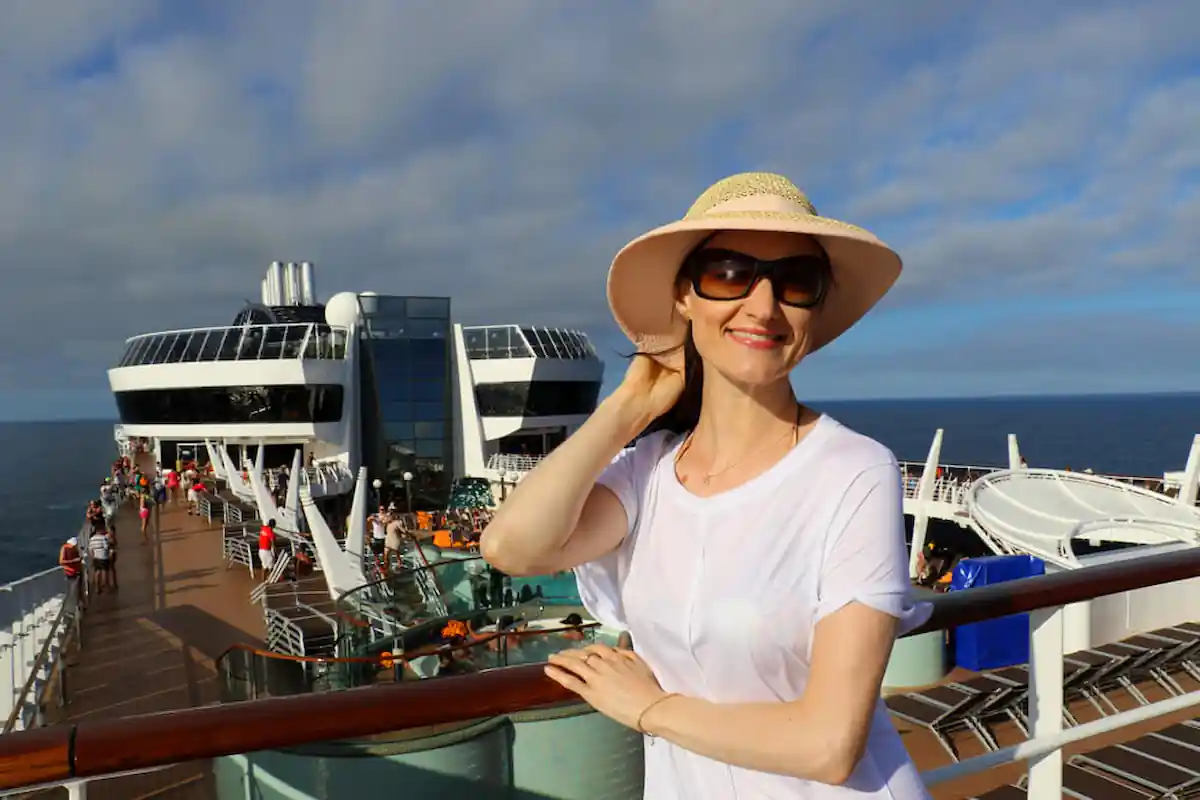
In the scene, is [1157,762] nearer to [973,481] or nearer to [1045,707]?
[1045,707]

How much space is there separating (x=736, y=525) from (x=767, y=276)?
0.40 metres

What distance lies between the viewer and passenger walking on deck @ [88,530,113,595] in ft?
38.2

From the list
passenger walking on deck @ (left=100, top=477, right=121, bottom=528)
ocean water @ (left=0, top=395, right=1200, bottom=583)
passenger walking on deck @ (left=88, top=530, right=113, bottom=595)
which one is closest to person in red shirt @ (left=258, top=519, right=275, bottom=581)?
passenger walking on deck @ (left=88, top=530, right=113, bottom=595)

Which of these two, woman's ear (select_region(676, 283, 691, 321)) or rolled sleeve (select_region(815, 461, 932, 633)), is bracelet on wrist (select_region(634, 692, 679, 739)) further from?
woman's ear (select_region(676, 283, 691, 321))

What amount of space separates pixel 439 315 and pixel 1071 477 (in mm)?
19084

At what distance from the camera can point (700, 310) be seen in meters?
1.35

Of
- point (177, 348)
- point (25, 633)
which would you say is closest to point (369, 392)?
point (177, 348)

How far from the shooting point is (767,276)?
51.3 inches

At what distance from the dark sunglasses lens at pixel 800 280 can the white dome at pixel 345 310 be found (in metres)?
26.7

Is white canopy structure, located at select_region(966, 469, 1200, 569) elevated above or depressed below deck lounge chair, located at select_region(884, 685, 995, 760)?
above

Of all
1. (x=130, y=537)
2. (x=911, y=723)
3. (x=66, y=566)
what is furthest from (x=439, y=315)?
(x=911, y=723)

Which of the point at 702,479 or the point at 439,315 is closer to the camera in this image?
the point at 702,479

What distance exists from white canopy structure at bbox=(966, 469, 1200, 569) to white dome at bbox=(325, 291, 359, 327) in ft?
65.5

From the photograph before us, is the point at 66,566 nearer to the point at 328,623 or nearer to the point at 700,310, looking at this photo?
the point at 328,623
